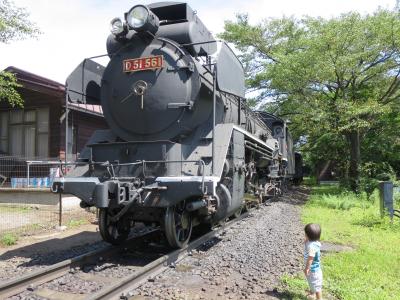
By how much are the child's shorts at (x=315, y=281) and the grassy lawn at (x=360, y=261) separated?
7.1 inches

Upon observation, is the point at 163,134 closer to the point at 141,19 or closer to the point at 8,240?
the point at 141,19

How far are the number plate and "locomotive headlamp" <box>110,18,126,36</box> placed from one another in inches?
19.8

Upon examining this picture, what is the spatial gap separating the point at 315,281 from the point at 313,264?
19 centimetres

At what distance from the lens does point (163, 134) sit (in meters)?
6.70

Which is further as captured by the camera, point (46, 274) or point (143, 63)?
point (143, 63)

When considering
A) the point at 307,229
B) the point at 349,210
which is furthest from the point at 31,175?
the point at 307,229

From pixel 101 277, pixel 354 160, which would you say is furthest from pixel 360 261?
pixel 354 160

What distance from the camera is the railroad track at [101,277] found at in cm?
461

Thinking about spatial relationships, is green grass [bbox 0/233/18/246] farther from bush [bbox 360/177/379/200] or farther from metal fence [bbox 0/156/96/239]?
bush [bbox 360/177/379/200]

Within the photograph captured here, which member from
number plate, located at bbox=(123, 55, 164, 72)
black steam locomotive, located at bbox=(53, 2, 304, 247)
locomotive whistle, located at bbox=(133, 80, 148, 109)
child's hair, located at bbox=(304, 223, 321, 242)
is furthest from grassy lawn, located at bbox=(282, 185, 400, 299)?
number plate, located at bbox=(123, 55, 164, 72)

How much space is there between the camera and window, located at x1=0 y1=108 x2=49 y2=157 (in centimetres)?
1452

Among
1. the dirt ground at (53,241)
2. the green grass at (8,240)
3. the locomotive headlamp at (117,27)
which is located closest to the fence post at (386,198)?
the dirt ground at (53,241)

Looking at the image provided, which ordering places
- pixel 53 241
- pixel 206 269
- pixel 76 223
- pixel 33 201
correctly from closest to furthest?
pixel 206 269 → pixel 53 241 → pixel 76 223 → pixel 33 201

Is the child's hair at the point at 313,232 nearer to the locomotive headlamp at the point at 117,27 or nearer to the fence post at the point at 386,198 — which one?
the locomotive headlamp at the point at 117,27
